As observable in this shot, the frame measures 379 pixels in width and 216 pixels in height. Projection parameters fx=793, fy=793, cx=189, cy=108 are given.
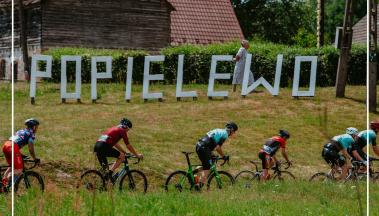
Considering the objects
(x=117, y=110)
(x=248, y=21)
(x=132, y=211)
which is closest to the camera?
(x=132, y=211)

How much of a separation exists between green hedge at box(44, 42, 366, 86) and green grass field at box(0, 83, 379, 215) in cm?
178

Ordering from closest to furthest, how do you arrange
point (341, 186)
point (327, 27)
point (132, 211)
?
1. point (132, 211)
2. point (341, 186)
3. point (327, 27)

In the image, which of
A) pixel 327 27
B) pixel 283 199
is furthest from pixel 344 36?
pixel 327 27

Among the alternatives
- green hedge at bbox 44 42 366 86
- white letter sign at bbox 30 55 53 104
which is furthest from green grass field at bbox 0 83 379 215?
green hedge at bbox 44 42 366 86

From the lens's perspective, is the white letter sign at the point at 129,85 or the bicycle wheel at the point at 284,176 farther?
the white letter sign at the point at 129,85

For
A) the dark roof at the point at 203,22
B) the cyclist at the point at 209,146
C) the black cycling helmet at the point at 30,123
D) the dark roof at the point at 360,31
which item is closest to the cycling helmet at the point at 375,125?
the cyclist at the point at 209,146

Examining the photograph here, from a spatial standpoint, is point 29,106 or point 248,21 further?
point 248,21

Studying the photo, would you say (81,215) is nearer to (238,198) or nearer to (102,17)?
(238,198)

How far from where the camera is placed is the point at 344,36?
2692cm

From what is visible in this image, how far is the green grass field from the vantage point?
10.6m

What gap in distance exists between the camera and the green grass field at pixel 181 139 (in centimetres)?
1058

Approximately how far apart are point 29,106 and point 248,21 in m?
37.2

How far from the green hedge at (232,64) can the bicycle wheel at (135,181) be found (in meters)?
16.6

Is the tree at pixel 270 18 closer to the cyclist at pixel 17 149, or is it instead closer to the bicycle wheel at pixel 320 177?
the bicycle wheel at pixel 320 177
